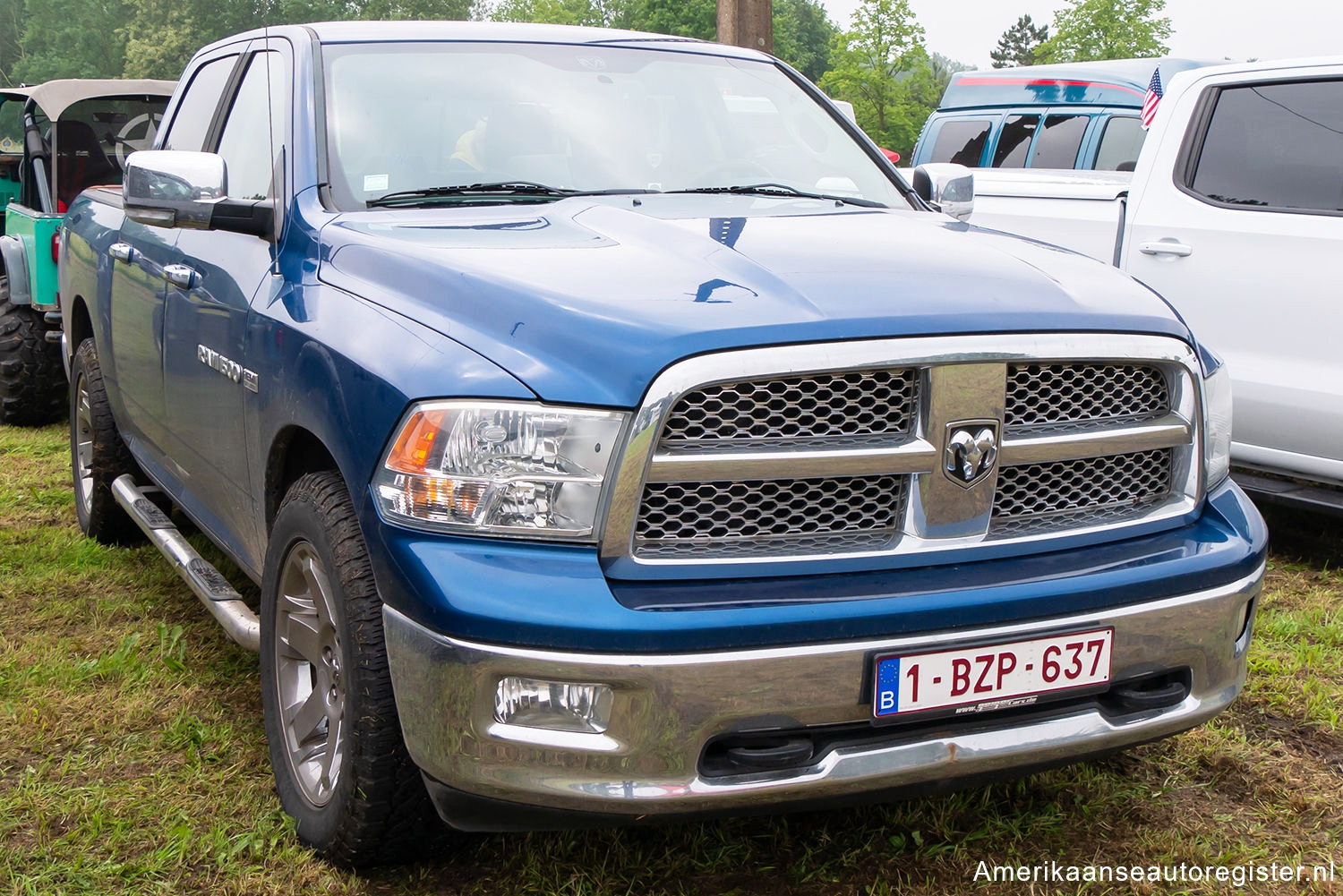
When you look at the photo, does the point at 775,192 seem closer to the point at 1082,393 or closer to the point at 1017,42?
the point at 1082,393

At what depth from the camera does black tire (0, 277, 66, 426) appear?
7.46m

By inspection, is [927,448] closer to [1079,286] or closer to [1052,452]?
[1052,452]

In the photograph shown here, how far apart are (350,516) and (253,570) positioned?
3.01 feet

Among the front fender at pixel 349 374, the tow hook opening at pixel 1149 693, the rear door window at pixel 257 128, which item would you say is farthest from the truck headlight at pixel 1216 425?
the rear door window at pixel 257 128

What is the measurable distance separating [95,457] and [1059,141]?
9559 mm

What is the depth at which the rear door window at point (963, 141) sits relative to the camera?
1244 cm

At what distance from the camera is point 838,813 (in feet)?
9.64

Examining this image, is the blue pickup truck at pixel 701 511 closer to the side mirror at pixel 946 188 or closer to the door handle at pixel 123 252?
the side mirror at pixel 946 188

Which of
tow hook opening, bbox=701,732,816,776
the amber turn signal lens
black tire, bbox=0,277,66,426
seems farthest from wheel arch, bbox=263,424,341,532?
black tire, bbox=0,277,66,426

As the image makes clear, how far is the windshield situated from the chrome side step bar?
105cm

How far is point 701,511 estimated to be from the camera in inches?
85.2

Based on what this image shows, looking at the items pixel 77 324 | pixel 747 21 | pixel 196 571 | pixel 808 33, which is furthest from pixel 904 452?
pixel 808 33

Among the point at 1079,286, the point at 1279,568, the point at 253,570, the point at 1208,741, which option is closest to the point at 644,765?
the point at 1079,286

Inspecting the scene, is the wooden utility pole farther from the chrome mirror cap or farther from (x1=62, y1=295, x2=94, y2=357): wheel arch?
the chrome mirror cap
